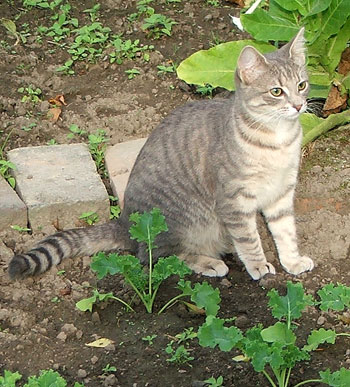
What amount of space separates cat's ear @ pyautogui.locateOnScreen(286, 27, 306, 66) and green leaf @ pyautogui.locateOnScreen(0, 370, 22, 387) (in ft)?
6.44

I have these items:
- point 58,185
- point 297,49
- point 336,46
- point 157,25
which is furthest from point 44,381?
point 157,25

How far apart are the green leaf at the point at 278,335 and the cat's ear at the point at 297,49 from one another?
1.54 m

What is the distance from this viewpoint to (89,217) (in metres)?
4.91

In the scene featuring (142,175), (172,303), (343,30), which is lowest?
(172,303)

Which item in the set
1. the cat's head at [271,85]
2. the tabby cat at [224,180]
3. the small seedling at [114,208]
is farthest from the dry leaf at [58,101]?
the cat's head at [271,85]

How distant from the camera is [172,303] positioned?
4246 mm

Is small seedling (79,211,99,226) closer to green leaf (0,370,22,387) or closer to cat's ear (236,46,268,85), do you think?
cat's ear (236,46,268,85)

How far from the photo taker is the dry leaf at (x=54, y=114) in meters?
5.76

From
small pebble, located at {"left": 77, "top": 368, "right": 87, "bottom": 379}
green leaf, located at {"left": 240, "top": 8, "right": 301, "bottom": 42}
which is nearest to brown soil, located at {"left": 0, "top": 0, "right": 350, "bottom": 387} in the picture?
→ small pebble, located at {"left": 77, "top": 368, "right": 87, "bottom": 379}

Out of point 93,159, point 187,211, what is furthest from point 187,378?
point 93,159

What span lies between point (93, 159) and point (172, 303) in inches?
58.0

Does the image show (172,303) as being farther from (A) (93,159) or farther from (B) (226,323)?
(A) (93,159)

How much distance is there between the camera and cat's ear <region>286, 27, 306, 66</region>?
4.31 metres

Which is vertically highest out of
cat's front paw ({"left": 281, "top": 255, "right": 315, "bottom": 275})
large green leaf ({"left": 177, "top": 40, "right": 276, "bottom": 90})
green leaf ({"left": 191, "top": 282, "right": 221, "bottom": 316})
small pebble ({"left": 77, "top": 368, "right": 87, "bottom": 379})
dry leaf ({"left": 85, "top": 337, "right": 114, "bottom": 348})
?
large green leaf ({"left": 177, "top": 40, "right": 276, "bottom": 90})
